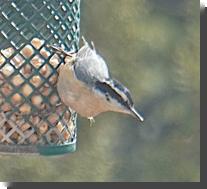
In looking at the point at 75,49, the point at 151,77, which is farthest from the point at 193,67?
the point at 75,49

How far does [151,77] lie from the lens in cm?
607

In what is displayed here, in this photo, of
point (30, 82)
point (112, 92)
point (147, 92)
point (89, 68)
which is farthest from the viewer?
point (147, 92)

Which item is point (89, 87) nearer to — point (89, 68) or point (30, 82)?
point (89, 68)

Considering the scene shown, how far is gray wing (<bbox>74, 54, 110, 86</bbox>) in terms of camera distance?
239 centimetres

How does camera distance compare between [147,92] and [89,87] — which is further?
[147,92]

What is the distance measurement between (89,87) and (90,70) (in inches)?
2.1

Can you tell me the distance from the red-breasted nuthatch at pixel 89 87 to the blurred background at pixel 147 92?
2.98m

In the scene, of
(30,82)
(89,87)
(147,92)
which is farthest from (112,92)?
(147,92)

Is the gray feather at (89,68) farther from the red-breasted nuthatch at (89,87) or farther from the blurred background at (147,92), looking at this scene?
the blurred background at (147,92)

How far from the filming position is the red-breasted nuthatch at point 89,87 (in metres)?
2.30

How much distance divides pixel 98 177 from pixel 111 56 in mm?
943

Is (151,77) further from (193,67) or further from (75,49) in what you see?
(75,49)

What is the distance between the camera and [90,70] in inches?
94.8
